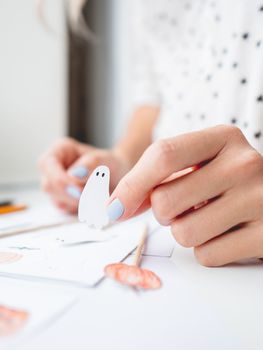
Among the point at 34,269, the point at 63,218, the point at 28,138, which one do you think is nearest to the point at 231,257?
the point at 34,269

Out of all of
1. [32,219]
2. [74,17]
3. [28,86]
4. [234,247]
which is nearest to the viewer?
[234,247]

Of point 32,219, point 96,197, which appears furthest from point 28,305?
point 32,219

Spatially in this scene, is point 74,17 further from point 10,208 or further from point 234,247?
point 234,247

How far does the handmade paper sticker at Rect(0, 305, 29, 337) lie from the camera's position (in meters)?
0.20

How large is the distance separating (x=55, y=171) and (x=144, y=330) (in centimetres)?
42

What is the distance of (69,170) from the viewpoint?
0.61 meters

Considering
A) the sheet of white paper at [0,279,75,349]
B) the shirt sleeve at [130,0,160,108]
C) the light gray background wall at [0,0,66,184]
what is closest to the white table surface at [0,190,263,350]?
the sheet of white paper at [0,279,75,349]

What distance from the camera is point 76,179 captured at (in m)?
0.58

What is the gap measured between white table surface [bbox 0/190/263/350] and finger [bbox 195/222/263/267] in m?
0.01

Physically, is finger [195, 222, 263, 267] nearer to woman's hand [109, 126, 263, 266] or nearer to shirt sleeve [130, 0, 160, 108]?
woman's hand [109, 126, 263, 266]

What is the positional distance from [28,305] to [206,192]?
0.17 m

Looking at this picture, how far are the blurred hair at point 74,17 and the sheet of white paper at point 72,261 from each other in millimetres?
595

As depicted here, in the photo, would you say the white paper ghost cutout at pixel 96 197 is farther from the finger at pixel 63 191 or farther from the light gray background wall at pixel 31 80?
the light gray background wall at pixel 31 80

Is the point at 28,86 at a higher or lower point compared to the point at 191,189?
lower
